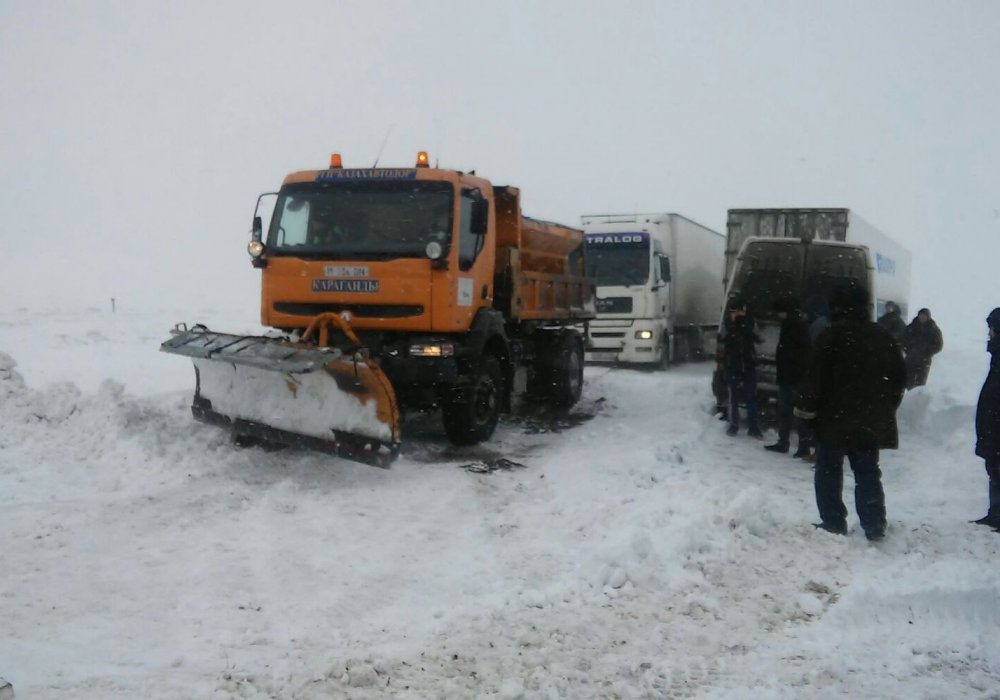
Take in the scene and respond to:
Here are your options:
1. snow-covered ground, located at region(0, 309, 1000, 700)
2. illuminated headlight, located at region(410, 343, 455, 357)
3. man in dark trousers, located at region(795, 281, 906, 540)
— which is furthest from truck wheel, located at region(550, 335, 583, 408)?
man in dark trousers, located at region(795, 281, 906, 540)

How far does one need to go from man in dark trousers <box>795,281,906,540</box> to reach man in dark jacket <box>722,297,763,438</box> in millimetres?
4137

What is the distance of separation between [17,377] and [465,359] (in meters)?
4.38

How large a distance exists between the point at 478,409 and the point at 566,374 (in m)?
3.20

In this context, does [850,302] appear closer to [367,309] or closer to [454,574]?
[454,574]

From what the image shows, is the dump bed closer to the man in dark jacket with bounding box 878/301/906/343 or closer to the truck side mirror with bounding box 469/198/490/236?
the truck side mirror with bounding box 469/198/490/236

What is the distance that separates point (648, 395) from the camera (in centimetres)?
1380

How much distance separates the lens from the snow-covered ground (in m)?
3.96

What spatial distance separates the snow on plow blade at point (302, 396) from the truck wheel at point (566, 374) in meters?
5.14

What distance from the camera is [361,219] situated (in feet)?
29.3

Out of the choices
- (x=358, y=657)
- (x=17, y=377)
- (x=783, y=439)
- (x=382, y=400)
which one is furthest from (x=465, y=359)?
(x=358, y=657)

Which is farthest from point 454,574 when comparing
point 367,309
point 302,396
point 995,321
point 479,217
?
point 479,217

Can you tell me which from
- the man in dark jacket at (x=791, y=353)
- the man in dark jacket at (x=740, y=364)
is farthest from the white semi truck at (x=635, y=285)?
the man in dark jacket at (x=791, y=353)

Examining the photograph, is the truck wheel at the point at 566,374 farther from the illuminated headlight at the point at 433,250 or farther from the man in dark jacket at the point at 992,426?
the man in dark jacket at the point at 992,426

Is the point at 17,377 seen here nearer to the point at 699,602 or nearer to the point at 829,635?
the point at 699,602
